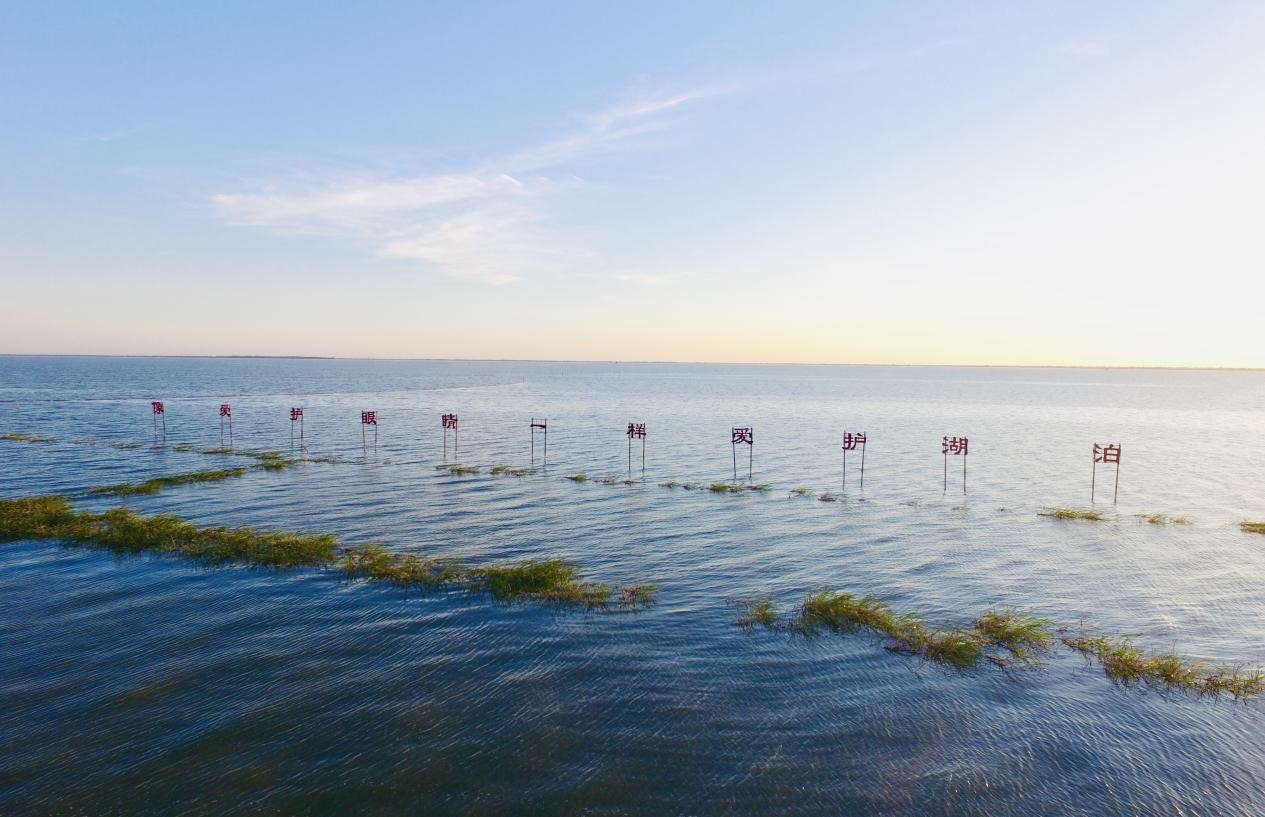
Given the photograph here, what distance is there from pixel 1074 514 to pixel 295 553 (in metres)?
39.5

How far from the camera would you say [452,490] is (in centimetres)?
4250

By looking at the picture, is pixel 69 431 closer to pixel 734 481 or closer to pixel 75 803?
pixel 734 481

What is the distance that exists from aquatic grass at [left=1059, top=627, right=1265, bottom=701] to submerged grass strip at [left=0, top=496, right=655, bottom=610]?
13240 mm

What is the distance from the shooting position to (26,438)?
62094 millimetres

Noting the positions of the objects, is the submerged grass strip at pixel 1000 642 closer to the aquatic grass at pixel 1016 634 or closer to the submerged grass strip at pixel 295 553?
the aquatic grass at pixel 1016 634

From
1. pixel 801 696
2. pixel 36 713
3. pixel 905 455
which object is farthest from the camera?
pixel 905 455

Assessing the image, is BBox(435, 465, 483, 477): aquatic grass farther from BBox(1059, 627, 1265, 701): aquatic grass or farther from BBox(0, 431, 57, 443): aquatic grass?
BBox(0, 431, 57, 443): aquatic grass

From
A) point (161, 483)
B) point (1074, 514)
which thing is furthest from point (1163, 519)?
point (161, 483)

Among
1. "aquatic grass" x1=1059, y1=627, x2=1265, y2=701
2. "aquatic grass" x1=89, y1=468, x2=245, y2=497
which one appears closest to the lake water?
"aquatic grass" x1=1059, y1=627, x2=1265, y2=701

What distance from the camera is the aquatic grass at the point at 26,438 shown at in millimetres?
61094

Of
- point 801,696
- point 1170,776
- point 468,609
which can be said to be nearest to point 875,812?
point 801,696

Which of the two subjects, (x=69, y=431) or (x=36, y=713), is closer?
(x=36, y=713)

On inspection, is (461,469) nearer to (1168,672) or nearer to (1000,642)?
(1000,642)

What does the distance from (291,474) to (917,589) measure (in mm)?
40996
